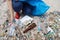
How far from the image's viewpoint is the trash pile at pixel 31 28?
1.90 m

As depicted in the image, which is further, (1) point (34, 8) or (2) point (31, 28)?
(1) point (34, 8)

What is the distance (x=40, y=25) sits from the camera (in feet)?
6.69

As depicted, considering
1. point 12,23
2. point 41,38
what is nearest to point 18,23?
point 12,23

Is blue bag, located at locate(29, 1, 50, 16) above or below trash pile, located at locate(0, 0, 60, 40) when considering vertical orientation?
above

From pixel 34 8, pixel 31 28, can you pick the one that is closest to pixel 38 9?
pixel 34 8

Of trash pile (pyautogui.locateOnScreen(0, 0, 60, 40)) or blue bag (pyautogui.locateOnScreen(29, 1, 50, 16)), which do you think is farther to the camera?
blue bag (pyautogui.locateOnScreen(29, 1, 50, 16))

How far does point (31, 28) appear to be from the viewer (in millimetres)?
1968

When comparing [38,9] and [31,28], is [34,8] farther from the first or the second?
[31,28]

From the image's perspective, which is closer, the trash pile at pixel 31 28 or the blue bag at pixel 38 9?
the trash pile at pixel 31 28

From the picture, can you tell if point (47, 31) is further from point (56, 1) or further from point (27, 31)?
point (56, 1)

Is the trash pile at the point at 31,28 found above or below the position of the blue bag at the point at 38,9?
below

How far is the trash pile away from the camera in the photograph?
1.90 meters

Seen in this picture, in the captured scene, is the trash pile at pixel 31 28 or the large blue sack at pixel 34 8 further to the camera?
the large blue sack at pixel 34 8

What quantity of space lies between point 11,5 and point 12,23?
0.84ft
